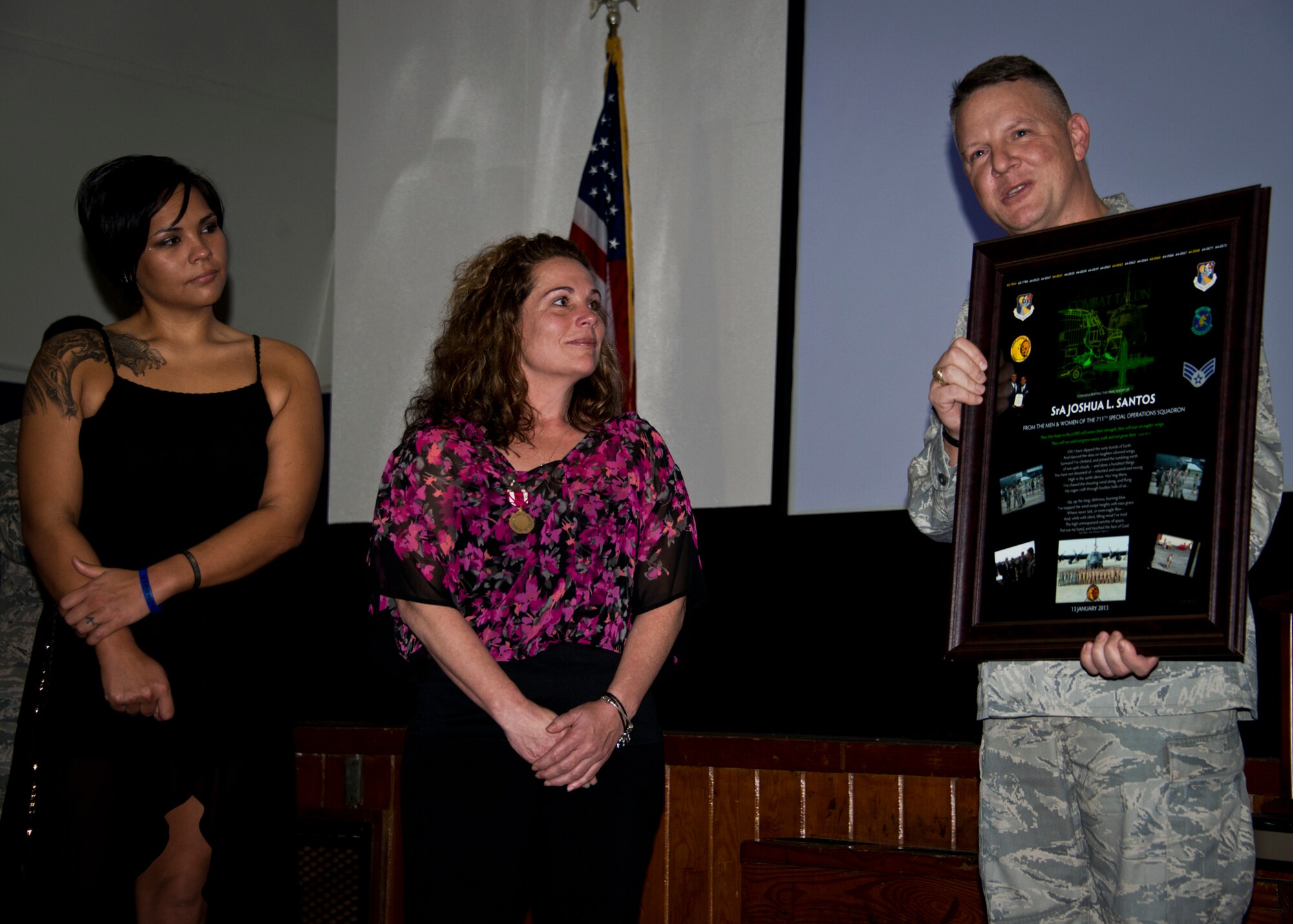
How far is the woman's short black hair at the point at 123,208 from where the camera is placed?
2275mm

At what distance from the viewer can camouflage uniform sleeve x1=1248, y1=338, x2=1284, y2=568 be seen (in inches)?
63.5

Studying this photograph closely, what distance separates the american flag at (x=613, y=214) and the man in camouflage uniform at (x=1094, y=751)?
1.92 metres

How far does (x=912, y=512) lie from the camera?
1.98 m

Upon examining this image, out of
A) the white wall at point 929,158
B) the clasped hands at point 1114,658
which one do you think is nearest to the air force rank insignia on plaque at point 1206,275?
the clasped hands at point 1114,658

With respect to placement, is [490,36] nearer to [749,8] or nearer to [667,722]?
[749,8]

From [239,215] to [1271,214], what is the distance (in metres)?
3.72

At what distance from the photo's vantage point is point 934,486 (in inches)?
76.0

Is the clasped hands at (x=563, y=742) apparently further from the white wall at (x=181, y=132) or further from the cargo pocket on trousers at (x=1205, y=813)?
the white wall at (x=181, y=132)

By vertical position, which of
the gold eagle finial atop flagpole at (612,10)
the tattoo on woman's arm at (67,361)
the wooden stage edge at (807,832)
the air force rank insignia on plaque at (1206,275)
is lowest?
the wooden stage edge at (807,832)

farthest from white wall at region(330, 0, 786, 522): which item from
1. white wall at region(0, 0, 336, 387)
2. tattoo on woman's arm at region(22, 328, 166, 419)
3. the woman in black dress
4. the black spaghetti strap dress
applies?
tattoo on woman's arm at region(22, 328, 166, 419)

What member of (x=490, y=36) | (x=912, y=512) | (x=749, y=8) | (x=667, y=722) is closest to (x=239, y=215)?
(x=490, y=36)

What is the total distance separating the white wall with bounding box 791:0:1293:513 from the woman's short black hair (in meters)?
1.85

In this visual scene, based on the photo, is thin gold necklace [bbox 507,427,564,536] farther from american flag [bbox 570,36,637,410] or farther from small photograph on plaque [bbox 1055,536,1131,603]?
american flag [bbox 570,36,637,410]

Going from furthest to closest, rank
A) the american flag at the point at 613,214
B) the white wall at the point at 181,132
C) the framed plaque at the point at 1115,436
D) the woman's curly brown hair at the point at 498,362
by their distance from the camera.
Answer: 1. the white wall at the point at 181,132
2. the american flag at the point at 613,214
3. the woman's curly brown hair at the point at 498,362
4. the framed plaque at the point at 1115,436
